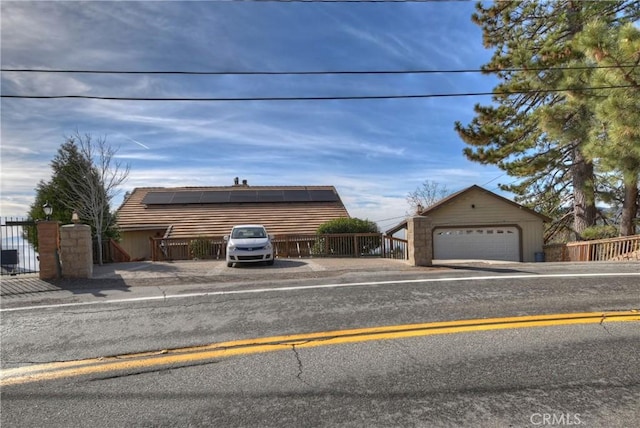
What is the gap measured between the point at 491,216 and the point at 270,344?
21561mm

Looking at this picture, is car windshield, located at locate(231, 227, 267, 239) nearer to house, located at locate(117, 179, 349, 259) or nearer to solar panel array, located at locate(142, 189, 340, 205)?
house, located at locate(117, 179, 349, 259)

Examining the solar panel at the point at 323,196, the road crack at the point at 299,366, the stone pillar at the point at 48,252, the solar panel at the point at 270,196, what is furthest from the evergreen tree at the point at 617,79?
the solar panel at the point at 270,196

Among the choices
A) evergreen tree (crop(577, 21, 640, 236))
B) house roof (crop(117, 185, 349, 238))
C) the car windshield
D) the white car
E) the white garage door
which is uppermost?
evergreen tree (crop(577, 21, 640, 236))

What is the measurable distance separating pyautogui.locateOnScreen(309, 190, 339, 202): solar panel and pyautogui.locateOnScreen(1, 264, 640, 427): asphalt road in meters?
21.3

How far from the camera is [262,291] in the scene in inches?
313

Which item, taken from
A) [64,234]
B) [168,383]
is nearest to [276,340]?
[168,383]

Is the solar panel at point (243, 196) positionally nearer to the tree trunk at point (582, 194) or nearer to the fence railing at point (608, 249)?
the tree trunk at point (582, 194)

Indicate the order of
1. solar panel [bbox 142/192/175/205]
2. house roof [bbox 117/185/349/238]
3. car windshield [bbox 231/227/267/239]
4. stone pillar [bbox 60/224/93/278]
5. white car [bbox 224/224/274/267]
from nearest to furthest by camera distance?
stone pillar [bbox 60/224/93/278] → white car [bbox 224/224/274/267] → car windshield [bbox 231/227/267/239] → house roof [bbox 117/185/349/238] → solar panel [bbox 142/192/175/205]

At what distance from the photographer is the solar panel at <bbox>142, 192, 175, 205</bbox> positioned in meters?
27.1

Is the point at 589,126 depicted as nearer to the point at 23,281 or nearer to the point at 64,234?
the point at 64,234

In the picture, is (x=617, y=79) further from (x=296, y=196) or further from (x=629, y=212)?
(x=296, y=196)

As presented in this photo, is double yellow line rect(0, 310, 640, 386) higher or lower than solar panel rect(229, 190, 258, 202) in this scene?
lower

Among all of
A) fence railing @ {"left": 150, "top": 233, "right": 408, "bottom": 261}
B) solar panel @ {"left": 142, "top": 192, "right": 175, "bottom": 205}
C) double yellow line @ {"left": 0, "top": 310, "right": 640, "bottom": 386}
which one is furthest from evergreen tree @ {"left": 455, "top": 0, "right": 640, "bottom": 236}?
solar panel @ {"left": 142, "top": 192, "right": 175, "bottom": 205}

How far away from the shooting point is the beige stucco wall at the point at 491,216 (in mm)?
23516
